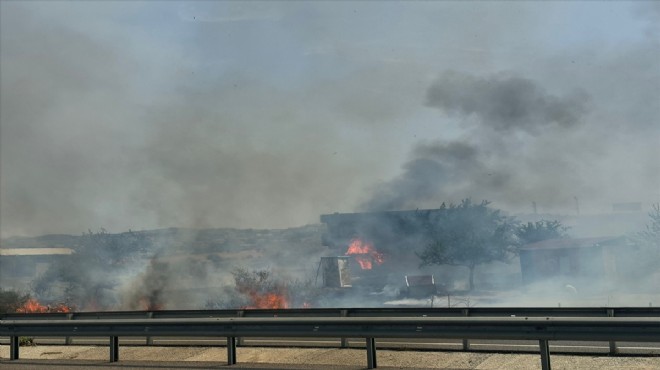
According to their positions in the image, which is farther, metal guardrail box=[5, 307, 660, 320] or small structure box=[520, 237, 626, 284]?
small structure box=[520, 237, 626, 284]

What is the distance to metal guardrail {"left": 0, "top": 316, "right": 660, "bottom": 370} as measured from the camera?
7.24m

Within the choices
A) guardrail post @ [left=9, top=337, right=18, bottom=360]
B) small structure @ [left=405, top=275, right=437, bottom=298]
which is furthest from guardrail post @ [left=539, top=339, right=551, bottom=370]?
small structure @ [left=405, top=275, right=437, bottom=298]

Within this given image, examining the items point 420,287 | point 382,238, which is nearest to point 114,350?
point 420,287

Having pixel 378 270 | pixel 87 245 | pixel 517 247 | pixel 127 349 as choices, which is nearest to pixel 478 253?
pixel 517 247

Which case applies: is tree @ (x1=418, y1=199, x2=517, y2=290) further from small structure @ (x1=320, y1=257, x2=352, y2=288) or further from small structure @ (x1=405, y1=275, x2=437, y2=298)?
small structure @ (x1=320, y1=257, x2=352, y2=288)

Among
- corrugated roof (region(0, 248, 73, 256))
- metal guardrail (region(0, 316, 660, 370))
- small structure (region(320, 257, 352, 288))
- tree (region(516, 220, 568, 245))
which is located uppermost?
corrugated roof (region(0, 248, 73, 256))

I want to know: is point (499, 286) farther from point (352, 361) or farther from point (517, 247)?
point (352, 361)

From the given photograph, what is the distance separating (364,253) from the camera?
142 ft

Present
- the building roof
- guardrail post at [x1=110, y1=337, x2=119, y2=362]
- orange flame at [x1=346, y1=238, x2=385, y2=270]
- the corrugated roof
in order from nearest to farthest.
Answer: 1. guardrail post at [x1=110, y1=337, x2=119, y2=362]
2. the building roof
3. orange flame at [x1=346, y1=238, x2=385, y2=270]
4. the corrugated roof

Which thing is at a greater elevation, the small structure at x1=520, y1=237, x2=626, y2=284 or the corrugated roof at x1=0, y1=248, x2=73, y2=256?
the corrugated roof at x1=0, y1=248, x2=73, y2=256

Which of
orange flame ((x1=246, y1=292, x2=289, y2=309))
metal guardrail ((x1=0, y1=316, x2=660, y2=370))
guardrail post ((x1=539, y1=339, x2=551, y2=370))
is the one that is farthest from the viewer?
orange flame ((x1=246, y1=292, x2=289, y2=309))

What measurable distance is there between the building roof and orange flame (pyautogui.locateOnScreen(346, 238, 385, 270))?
8489 millimetres

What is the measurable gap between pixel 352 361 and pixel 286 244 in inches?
1463

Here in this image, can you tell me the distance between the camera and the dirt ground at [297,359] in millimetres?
8430
